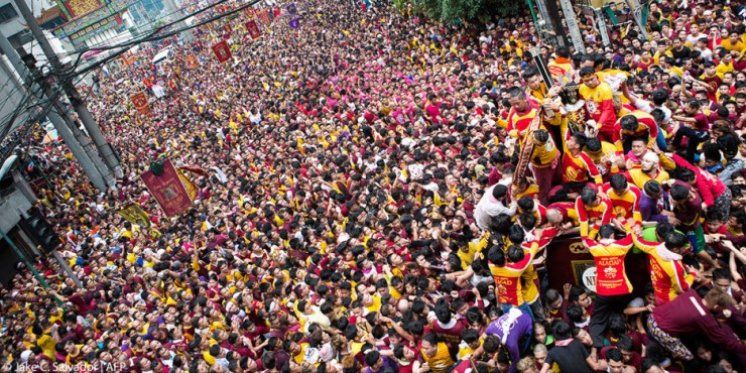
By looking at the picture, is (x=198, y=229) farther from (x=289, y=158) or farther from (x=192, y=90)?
(x=192, y=90)

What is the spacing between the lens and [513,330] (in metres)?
4.91

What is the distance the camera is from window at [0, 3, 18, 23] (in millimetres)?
37000

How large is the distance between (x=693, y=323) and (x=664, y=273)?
0.48 meters

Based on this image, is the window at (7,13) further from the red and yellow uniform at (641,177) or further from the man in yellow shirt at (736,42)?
the red and yellow uniform at (641,177)

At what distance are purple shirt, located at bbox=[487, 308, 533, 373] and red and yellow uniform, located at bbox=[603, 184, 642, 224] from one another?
5.02 feet

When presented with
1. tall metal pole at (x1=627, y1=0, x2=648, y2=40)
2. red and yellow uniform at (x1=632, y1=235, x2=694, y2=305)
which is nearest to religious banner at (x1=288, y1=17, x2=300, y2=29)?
tall metal pole at (x1=627, y1=0, x2=648, y2=40)

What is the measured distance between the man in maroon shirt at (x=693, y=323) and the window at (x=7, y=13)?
45.8 m

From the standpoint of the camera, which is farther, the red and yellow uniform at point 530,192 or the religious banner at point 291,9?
the religious banner at point 291,9

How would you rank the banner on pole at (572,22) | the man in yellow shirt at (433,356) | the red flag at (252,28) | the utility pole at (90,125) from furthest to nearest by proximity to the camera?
the red flag at (252,28), the utility pole at (90,125), the banner on pole at (572,22), the man in yellow shirt at (433,356)

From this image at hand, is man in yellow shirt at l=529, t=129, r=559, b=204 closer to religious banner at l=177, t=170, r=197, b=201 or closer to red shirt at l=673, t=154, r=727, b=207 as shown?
red shirt at l=673, t=154, r=727, b=207

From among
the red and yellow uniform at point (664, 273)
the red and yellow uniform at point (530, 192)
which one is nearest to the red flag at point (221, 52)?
the red and yellow uniform at point (530, 192)

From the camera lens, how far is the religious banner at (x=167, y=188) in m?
14.6

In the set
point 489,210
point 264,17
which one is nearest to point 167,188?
point 489,210

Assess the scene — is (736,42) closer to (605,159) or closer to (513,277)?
(605,159)
